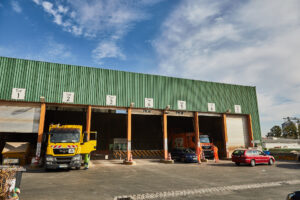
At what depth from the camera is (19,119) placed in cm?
1797

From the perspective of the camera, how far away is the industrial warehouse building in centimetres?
1819

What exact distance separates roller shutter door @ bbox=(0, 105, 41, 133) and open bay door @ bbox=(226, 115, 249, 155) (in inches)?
868

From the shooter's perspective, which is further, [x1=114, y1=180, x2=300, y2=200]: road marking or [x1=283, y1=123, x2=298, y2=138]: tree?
[x1=283, y1=123, x2=298, y2=138]: tree

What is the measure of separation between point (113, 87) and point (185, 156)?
414 inches

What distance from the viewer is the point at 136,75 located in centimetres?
2262

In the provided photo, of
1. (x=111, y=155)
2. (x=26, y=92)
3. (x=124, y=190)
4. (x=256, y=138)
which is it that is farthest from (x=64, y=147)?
(x=256, y=138)

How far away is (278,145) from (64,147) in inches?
2453

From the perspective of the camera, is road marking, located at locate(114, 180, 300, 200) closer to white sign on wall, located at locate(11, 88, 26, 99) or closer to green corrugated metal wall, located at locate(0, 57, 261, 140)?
green corrugated metal wall, located at locate(0, 57, 261, 140)

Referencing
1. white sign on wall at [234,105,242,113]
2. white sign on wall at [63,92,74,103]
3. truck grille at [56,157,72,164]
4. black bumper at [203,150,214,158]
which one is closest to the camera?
truck grille at [56,157,72,164]

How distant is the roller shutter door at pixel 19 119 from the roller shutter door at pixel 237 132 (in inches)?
868

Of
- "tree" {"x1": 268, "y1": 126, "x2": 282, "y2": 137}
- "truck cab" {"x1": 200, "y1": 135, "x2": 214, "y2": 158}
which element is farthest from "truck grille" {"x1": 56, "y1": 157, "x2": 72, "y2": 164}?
"tree" {"x1": 268, "y1": 126, "x2": 282, "y2": 137}

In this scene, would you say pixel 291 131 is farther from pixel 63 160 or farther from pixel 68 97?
pixel 63 160

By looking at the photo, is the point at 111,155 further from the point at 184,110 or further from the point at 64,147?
the point at 64,147

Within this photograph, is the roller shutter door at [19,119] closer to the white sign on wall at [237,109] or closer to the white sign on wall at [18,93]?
the white sign on wall at [18,93]
